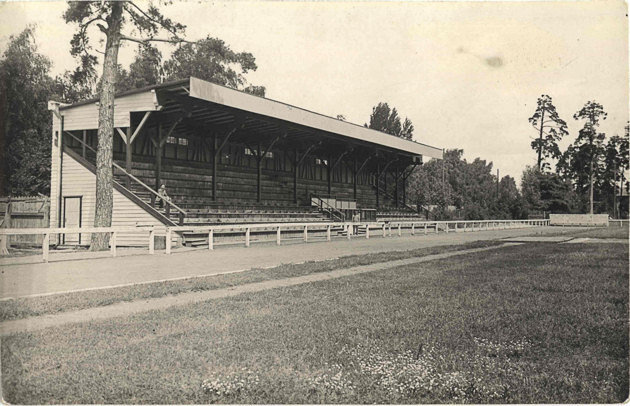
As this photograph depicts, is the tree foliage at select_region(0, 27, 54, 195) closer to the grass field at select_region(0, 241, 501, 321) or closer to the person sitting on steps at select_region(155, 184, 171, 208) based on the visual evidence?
the person sitting on steps at select_region(155, 184, 171, 208)

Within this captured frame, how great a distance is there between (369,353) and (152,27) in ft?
50.0

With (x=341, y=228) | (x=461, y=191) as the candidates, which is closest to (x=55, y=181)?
(x=341, y=228)

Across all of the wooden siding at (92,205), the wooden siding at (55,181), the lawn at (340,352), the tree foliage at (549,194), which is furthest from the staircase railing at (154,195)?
the tree foliage at (549,194)

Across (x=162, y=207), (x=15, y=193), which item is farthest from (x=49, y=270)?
(x=15, y=193)

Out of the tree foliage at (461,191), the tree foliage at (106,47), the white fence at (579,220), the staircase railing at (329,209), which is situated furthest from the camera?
the tree foliage at (461,191)

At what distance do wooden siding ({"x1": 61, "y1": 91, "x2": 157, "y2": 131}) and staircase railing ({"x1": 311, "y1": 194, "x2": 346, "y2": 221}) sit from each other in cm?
1387

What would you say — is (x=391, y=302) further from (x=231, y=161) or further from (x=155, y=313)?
(x=231, y=161)

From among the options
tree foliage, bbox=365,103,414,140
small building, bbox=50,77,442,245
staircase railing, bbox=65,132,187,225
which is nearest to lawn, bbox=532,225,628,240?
small building, bbox=50,77,442,245

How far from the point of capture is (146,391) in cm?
389

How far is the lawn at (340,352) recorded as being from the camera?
12.9 feet

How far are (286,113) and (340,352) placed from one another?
23399 mm

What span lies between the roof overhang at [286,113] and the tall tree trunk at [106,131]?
387cm

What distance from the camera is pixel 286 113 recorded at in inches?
1078

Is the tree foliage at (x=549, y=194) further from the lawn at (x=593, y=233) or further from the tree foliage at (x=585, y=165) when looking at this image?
the lawn at (x=593, y=233)
